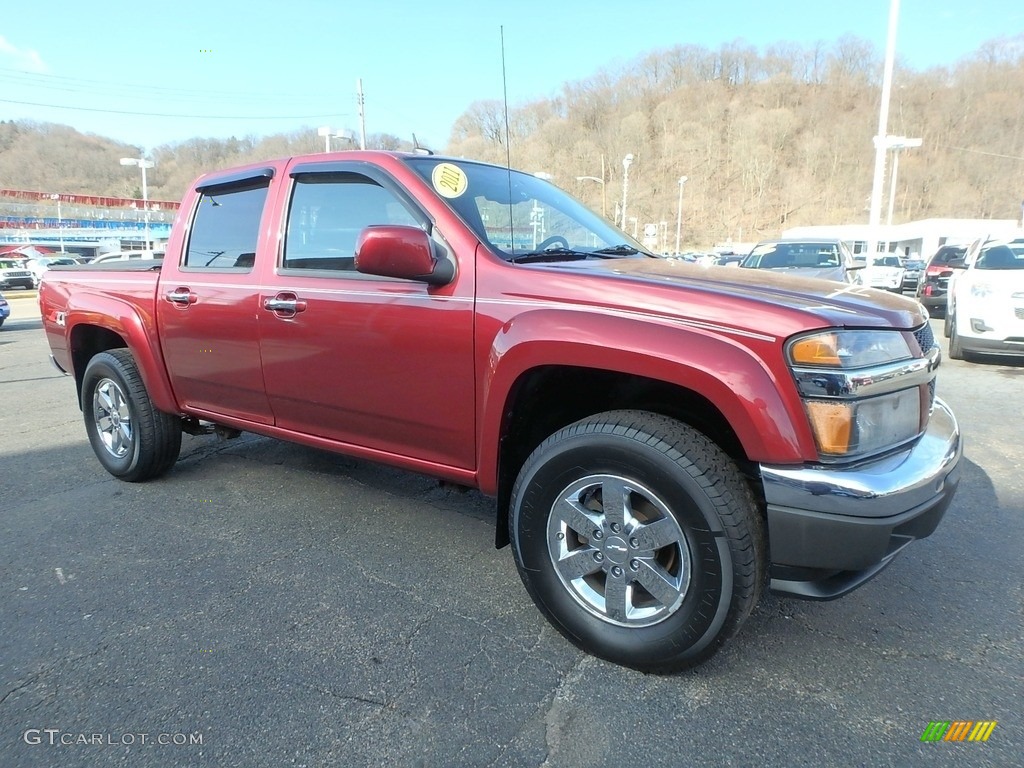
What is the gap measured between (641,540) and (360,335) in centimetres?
143

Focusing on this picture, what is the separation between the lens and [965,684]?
2172 millimetres

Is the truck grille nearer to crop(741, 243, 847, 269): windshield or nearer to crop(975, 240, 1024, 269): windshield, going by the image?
crop(975, 240, 1024, 269): windshield

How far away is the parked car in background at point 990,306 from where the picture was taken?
7.49 metres

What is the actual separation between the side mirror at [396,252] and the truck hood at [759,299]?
45 cm

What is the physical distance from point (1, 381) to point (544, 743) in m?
8.25

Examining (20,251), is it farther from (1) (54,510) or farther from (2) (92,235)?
(1) (54,510)

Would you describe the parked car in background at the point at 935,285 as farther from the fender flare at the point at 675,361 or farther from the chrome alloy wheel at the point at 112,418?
the chrome alloy wheel at the point at 112,418

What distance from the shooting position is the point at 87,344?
443 cm

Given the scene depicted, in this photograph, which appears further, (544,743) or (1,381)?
(1,381)

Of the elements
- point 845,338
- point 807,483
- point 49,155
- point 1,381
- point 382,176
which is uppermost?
point 49,155

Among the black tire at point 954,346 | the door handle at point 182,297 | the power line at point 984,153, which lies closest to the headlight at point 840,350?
the door handle at point 182,297

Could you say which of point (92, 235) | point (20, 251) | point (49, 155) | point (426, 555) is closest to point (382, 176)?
point (426, 555)

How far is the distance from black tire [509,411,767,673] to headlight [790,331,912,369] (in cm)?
40

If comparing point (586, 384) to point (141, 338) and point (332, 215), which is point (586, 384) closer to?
point (332, 215)
